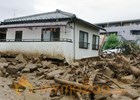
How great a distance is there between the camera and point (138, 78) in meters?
12.6

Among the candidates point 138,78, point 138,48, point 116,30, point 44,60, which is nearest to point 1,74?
point 44,60

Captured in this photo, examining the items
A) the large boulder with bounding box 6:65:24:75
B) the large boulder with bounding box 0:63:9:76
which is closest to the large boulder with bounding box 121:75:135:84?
the large boulder with bounding box 6:65:24:75

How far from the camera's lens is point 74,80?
35.8 ft

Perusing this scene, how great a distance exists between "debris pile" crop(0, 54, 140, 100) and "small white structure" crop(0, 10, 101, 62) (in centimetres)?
86

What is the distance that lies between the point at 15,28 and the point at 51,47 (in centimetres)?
465

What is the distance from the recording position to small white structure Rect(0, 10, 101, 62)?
713 inches

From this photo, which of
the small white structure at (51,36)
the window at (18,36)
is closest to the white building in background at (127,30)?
the small white structure at (51,36)

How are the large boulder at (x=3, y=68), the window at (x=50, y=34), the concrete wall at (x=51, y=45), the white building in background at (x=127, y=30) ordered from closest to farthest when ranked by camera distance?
the large boulder at (x=3, y=68) → the concrete wall at (x=51, y=45) → the window at (x=50, y=34) → the white building in background at (x=127, y=30)

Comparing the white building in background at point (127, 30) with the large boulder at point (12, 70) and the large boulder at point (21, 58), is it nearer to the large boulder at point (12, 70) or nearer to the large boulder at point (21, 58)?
the large boulder at point (21, 58)

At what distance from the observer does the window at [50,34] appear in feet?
63.1

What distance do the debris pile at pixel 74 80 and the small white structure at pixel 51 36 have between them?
0.86m

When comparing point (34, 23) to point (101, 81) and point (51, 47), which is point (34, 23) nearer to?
point (51, 47)

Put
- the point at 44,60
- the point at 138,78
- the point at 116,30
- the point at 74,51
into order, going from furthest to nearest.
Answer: the point at 116,30 → the point at 74,51 → the point at 44,60 → the point at 138,78

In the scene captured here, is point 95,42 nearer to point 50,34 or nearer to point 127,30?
point 50,34
